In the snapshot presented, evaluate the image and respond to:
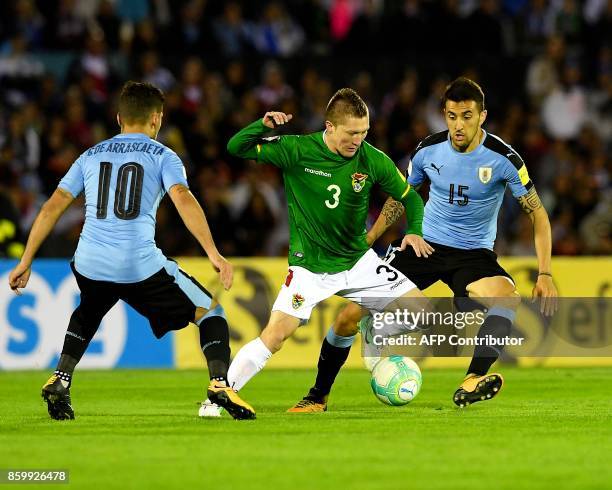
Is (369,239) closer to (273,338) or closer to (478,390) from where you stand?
(273,338)

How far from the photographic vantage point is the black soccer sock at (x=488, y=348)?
9438 mm

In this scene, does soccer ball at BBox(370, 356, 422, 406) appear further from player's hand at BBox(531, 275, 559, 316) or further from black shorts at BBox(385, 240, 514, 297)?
player's hand at BBox(531, 275, 559, 316)

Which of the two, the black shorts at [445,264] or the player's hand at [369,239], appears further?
the black shorts at [445,264]

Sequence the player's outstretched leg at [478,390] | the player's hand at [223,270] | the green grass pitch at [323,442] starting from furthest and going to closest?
the player's outstretched leg at [478,390] < the player's hand at [223,270] < the green grass pitch at [323,442]

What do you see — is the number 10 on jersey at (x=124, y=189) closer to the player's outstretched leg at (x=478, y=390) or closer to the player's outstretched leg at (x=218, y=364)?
the player's outstretched leg at (x=218, y=364)

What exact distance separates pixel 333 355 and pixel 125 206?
192 centimetres

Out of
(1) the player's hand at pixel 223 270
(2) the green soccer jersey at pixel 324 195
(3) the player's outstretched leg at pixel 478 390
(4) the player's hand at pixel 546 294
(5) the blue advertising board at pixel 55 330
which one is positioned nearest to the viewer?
(1) the player's hand at pixel 223 270

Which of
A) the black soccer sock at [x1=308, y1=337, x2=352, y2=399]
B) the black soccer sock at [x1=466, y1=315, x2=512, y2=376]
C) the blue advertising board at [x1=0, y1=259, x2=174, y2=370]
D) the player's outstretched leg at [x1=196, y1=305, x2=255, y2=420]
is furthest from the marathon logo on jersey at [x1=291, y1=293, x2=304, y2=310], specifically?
the blue advertising board at [x1=0, y1=259, x2=174, y2=370]

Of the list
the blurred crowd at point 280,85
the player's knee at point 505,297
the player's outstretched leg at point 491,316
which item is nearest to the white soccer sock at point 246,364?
the player's outstretched leg at point 491,316

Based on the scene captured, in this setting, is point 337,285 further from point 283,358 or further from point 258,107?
point 258,107

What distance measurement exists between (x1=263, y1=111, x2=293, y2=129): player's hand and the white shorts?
109 centimetres

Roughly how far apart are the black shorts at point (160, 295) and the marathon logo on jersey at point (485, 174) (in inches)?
94.1

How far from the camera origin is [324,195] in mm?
9016

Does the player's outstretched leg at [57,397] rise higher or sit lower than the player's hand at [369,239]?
lower
